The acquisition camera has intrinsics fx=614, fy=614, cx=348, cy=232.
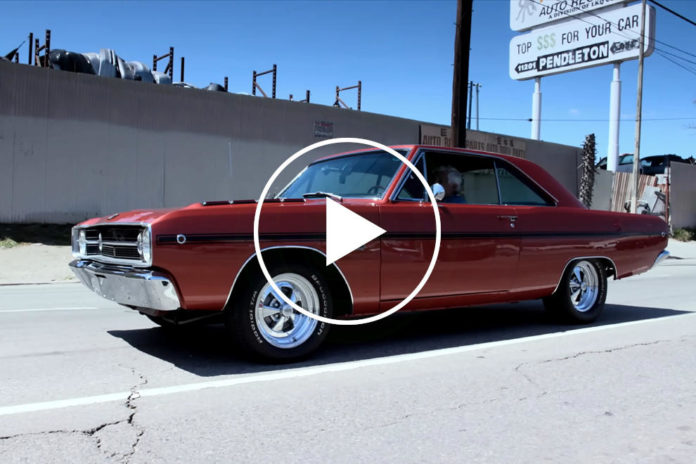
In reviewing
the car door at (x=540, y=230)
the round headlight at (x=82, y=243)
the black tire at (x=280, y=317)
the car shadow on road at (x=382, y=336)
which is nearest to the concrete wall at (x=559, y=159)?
the car shadow on road at (x=382, y=336)

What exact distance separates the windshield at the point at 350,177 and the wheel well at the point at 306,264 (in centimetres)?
82

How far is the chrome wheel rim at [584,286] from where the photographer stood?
637cm

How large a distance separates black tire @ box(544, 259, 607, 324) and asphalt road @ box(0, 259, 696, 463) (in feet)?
0.78

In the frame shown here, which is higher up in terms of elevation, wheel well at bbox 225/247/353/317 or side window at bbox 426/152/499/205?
side window at bbox 426/152/499/205

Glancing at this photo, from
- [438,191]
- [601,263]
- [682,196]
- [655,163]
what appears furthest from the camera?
[655,163]

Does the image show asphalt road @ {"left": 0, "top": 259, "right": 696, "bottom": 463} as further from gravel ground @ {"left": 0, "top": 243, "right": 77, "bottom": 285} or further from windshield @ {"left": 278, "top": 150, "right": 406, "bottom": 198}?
gravel ground @ {"left": 0, "top": 243, "right": 77, "bottom": 285}

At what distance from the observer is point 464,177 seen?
577 centimetres

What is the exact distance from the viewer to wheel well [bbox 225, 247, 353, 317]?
169 inches

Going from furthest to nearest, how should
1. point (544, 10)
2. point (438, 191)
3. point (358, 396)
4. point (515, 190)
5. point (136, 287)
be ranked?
point (544, 10) → point (515, 190) → point (438, 191) → point (136, 287) → point (358, 396)

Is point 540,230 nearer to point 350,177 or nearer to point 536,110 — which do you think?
point 350,177

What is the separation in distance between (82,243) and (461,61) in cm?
1132

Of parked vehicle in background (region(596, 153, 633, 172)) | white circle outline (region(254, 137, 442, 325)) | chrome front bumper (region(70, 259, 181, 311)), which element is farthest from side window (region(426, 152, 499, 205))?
parked vehicle in background (region(596, 153, 633, 172))

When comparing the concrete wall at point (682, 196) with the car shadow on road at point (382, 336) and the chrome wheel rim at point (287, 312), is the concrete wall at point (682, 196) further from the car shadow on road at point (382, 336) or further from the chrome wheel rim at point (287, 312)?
the chrome wheel rim at point (287, 312)

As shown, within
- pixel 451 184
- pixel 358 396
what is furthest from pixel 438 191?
pixel 358 396
